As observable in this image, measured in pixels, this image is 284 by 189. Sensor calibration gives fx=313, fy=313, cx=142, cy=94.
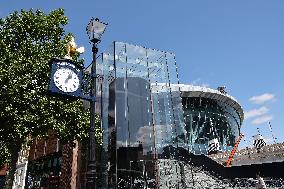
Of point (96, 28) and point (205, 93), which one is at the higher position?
point (205, 93)

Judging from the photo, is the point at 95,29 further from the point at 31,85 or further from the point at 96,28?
the point at 31,85

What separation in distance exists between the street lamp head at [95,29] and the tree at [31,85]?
9524mm

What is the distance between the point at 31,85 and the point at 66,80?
12149mm

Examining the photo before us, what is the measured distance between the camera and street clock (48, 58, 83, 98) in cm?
723

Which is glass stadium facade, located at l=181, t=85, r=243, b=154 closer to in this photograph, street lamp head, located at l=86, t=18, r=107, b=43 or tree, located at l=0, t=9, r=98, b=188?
tree, located at l=0, t=9, r=98, b=188

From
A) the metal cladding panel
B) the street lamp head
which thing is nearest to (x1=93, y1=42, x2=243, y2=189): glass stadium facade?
the street lamp head

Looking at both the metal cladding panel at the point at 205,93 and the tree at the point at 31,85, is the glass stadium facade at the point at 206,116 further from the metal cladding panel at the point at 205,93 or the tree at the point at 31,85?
the tree at the point at 31,85

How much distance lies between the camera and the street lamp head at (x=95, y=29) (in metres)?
8.39

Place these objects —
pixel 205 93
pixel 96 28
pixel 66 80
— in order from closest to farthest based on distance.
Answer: pixel 66 80 < pixel 96 28 < pixel 205 93

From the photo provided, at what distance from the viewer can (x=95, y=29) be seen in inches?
338

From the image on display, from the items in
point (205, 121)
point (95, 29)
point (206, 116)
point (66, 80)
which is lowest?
point (66, 80)

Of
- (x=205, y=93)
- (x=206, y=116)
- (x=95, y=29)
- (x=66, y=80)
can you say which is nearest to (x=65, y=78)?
(x=66, y=80)

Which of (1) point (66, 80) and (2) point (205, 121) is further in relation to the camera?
(2) point (205, 121)

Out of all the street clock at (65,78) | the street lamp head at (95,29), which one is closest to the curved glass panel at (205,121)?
the street lamp head at (95,29)
